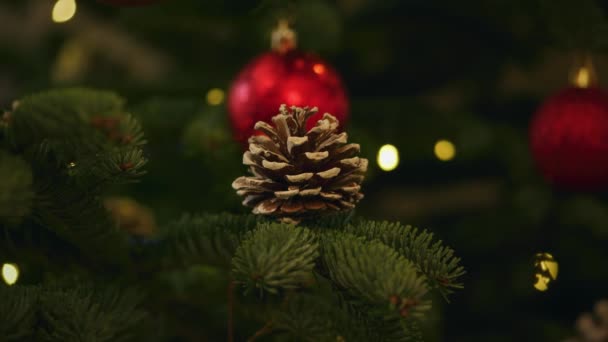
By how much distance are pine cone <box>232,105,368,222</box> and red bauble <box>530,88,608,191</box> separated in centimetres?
45

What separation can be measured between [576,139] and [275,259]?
59 cm

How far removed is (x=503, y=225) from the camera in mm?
1145

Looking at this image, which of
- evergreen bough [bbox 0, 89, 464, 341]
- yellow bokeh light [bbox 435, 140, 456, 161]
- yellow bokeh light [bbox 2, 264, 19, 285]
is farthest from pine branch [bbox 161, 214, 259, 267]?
yellow bokeh light [bbox 435, 140, 456, 161]

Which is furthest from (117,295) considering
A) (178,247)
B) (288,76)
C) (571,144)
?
(571,144)

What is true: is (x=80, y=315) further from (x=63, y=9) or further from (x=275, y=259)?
(x=63, y=9)

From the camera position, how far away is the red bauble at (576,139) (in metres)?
0.84

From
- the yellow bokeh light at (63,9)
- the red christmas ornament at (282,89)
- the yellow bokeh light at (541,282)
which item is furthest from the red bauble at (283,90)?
the yellow bokeh light at (541,282)

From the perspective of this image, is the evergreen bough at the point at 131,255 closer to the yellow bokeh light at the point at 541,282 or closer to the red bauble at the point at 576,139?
the yellow bokeh light at the point at 541,282

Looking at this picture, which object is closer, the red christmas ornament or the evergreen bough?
the evergreen bough

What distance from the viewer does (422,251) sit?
0.45m

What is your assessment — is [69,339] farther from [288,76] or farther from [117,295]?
[288,76]

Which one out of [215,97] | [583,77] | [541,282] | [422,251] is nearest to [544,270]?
[541,282]

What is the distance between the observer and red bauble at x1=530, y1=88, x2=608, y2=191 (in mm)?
844

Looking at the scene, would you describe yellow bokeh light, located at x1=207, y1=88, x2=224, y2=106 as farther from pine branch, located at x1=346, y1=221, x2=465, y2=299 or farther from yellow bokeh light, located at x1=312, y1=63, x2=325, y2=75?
pine branch, located at x1=346, y1=221, x2=465, y2=299
